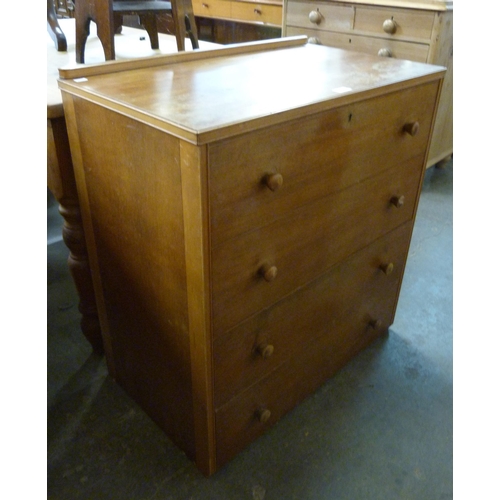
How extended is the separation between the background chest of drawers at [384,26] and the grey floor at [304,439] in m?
1.24

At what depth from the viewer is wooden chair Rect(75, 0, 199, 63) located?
4.34 feet

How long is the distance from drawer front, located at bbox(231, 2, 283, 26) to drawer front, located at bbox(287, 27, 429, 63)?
66 centimetres

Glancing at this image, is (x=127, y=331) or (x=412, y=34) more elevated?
(x=412, y=34)

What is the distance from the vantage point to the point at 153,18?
160cm

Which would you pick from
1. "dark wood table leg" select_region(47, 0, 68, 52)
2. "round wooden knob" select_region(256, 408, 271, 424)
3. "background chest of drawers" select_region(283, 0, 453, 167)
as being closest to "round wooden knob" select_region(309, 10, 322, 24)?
"background chest of drawers" select_region(283, 0, 453, 167)

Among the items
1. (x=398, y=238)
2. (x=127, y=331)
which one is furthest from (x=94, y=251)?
(x=398, y=238)

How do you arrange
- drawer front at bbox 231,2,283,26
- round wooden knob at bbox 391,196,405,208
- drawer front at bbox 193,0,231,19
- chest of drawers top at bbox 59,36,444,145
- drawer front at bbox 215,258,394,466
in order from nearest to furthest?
chest of drawers top at bbox 59,36,444,145 < drawer front at bbox 215,258,394,466 < round wooden knob at bbox 391,196,405,208 < drawer front at bbox 231,2,283,26 < drawer front at bbox 193,0,231,19

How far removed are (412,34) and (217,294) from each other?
174 centimetres

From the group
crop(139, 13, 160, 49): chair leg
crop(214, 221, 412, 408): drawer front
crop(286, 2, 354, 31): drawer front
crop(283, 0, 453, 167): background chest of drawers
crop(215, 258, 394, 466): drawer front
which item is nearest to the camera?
crop(214, 221, 412, 408): drawer front

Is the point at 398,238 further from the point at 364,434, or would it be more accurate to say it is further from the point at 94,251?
the point at 94,251

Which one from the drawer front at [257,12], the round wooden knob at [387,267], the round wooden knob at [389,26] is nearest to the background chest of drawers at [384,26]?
the round wooden knob at [389,26]

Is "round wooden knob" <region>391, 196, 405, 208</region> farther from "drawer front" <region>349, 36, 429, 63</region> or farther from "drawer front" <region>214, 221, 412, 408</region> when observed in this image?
"drawer front" <region>349, 36, 429, 63</region>

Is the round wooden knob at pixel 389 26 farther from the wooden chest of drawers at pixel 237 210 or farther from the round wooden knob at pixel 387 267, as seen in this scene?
the round wooden knob at pixel 387 267

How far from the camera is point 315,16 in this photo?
7.46 ft
